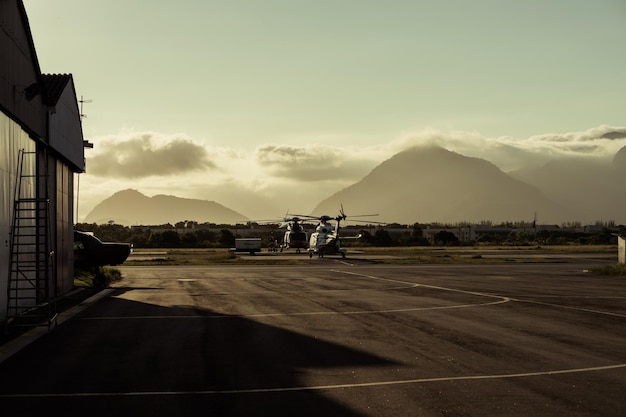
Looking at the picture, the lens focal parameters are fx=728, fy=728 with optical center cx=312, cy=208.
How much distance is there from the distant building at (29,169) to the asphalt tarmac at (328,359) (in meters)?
2.22

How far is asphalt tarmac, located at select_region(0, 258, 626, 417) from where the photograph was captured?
10859 millimetres

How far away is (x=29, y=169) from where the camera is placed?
999 inches

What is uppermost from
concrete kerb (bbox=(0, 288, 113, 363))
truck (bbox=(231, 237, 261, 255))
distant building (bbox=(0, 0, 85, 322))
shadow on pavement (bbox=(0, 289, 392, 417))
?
distant building (bbox=(0, 0, 85, 322))

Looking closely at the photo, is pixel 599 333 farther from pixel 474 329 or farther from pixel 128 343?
pixel 128 343

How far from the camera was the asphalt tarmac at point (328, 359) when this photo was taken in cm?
1086

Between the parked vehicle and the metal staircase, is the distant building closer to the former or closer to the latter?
the metal staircase

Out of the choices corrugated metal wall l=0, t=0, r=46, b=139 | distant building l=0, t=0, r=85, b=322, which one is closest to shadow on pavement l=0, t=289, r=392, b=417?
distant building l=0, t=0, r=85, b=322

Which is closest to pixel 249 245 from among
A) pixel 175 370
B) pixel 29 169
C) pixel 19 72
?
pixel 29 169

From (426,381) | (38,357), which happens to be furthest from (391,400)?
(38,357)

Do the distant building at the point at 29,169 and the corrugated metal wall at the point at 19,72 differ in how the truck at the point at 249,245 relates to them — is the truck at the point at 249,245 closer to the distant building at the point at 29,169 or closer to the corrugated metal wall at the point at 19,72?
the distant building at the point at 29,169

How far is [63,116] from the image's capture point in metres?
32.9

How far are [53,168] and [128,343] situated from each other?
15697 millimetres

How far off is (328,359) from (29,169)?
50.5 ft

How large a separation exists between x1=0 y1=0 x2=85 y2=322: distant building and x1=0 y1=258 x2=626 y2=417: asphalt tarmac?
2.22 meters
